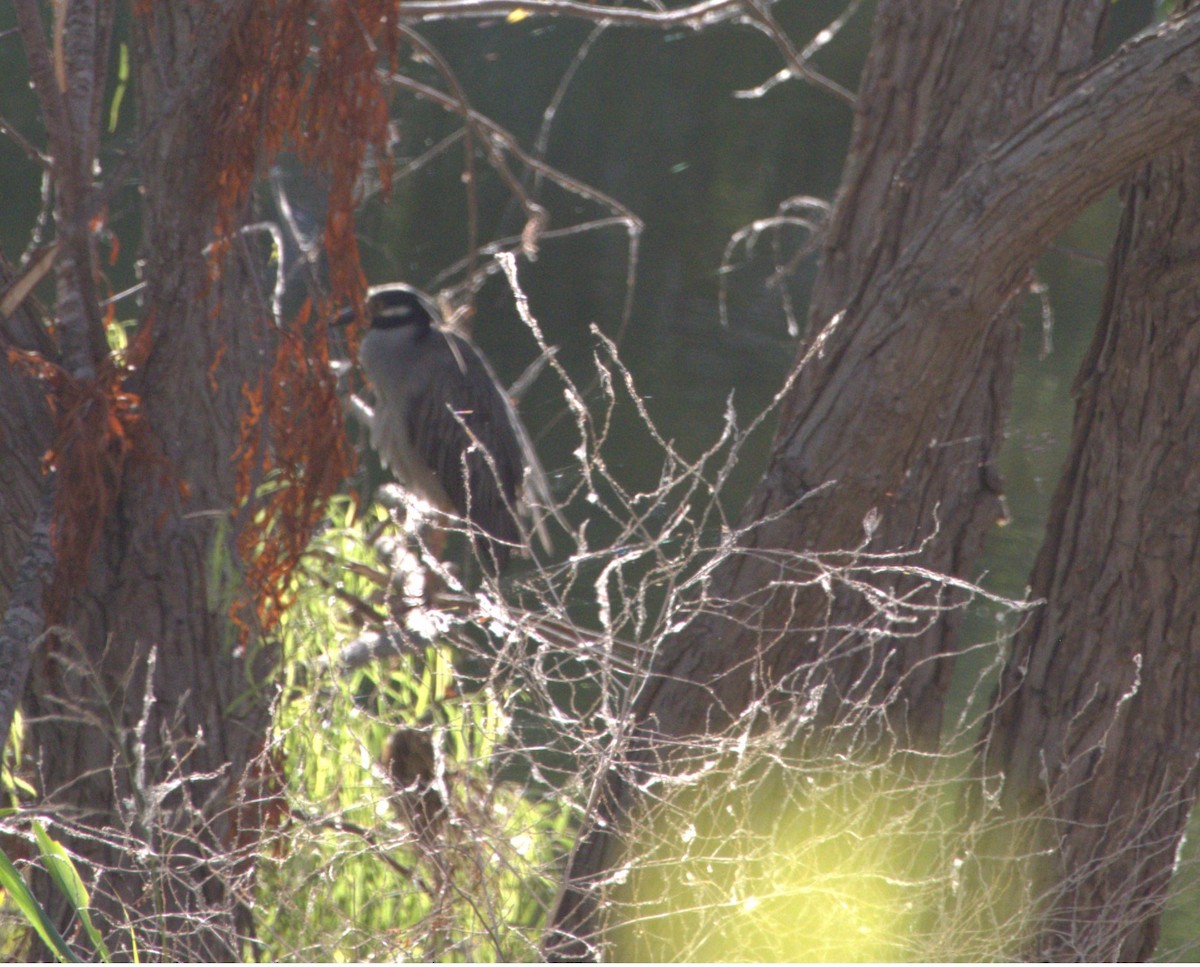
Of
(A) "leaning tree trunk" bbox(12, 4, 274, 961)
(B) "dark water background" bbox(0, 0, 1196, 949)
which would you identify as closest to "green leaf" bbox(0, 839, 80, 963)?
(A) "leaning tree trunk" bbox(12, 4, 274, 961)

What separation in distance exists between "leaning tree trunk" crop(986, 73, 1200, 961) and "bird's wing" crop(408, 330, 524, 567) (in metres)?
2.11

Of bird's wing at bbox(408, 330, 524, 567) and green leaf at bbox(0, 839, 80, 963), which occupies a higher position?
green leaf at bbox(0, 839, 80, 963)

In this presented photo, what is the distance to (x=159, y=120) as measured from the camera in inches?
90.0

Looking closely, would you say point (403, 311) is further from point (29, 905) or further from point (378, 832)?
point (29, 905)

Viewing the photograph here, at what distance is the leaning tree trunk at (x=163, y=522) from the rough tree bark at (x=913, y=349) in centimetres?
69

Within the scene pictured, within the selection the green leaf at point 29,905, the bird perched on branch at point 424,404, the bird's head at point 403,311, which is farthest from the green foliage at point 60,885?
the bird's head at point 403,311

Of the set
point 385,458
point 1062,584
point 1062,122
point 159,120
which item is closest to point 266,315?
point 159,120

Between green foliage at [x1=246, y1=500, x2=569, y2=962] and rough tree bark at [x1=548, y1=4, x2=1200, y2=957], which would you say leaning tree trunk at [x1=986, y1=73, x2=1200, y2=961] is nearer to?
rough tree bark at [x1=548, y1=4, x2=1200, y2=957]

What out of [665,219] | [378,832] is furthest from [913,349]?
[665,219]

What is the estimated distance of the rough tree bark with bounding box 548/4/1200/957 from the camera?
203 centimetres

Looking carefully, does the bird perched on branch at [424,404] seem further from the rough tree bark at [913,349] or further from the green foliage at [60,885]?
the green foliage at [60,885]

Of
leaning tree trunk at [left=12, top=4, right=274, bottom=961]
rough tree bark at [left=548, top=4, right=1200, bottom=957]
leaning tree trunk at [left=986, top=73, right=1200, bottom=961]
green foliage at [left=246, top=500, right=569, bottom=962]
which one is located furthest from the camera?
leaning tree trunk at [left=986, top=73, right=1200, bottom=961]

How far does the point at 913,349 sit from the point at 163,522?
119 centimetres

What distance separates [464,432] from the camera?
4586 mm
